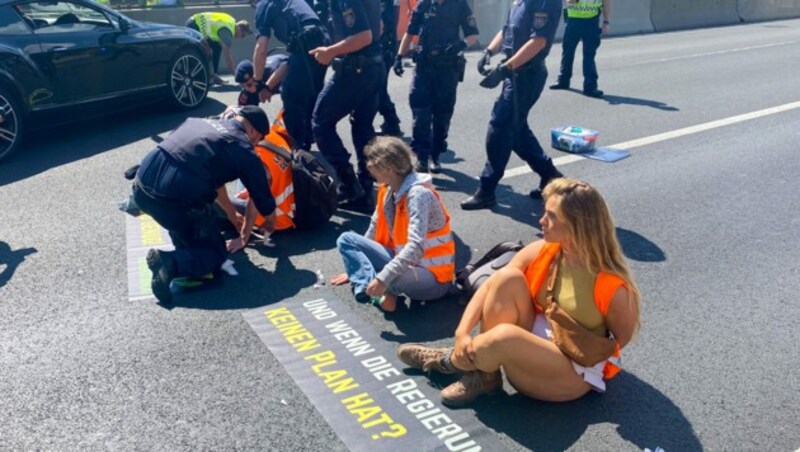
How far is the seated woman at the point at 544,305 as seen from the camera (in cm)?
353

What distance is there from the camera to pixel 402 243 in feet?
15.7

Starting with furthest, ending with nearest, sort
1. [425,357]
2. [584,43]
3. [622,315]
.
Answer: [584,43]
[425,357]
[622,315]

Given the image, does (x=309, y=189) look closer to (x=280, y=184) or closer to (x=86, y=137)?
(x=280, y=184)

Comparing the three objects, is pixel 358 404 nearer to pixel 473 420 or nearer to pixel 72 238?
pixel 473 420

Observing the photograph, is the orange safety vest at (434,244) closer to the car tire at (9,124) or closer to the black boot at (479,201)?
the black boot at (479,201)

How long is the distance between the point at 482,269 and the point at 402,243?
541mm

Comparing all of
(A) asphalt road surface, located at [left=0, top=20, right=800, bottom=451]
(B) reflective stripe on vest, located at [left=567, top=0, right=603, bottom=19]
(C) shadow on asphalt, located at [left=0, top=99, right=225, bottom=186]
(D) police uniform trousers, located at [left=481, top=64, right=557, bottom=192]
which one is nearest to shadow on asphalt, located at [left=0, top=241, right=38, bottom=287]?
(A) asphalt road surface, located at [left=0, top=20, right=800, bottom=451]

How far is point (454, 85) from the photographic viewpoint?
297 inches

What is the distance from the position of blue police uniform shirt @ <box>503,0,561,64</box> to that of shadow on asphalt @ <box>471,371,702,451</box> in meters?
3.16

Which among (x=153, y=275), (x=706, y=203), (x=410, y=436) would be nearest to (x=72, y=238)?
(x=153, y=275)

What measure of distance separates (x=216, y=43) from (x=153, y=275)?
760 centimetres

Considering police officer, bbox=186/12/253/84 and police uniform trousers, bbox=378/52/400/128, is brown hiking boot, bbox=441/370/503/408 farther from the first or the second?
police officer, bbox=186/12/253/84

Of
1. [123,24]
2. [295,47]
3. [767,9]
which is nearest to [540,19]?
[295,47]

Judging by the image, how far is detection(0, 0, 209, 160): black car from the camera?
25.3 ft
